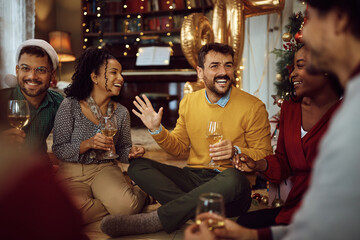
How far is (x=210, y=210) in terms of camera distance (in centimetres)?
87

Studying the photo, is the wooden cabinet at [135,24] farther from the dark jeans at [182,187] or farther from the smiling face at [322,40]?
the smiling face at [322,40]

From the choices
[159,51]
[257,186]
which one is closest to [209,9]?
[159,51]

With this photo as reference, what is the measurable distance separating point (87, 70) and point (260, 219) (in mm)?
1542

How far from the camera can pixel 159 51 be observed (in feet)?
18.8

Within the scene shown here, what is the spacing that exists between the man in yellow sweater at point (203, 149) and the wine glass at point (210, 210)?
2.79 ft

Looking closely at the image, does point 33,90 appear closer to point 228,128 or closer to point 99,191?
point 99,191

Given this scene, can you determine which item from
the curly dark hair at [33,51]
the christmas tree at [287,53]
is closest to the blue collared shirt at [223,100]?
the christmas tree at [287,53]

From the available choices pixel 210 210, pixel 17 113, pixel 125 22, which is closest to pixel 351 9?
Result: pixel 210 210

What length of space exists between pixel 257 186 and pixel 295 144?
146 cm

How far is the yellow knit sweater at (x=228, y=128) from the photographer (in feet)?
6.83

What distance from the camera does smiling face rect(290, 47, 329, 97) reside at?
1503mm

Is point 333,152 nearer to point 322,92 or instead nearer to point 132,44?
point 322,92

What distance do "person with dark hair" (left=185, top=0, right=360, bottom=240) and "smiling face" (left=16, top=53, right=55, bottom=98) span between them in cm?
186

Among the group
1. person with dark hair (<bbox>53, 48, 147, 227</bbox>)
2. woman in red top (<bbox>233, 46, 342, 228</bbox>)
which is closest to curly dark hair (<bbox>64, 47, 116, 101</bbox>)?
person with dark hair (<bbox>53, 48, 147, 227</bbox>)
